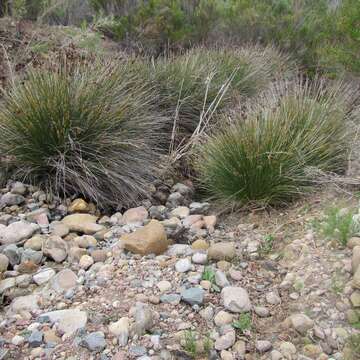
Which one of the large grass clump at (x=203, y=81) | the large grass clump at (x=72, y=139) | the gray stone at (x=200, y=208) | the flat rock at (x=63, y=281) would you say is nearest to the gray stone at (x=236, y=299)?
the flat rock at (x=63, y=281)

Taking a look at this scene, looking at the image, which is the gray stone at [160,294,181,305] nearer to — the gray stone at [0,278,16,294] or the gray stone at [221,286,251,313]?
the gray stone at [221,286,251,313]

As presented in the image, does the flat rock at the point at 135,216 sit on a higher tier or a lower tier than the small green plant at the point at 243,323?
lower

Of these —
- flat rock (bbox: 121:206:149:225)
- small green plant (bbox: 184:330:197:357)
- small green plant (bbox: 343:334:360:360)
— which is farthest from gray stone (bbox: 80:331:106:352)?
flat rock (bbox: 121:206:149:225)

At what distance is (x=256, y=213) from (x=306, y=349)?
155cm

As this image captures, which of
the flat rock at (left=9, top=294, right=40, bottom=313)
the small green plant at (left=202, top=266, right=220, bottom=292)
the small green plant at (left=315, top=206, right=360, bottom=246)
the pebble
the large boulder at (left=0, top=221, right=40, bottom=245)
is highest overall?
the small green plant at (left=315, top=206, right=360, bottom=246)

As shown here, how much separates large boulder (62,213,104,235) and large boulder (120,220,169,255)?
39 centimetres

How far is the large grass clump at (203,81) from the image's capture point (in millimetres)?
5398

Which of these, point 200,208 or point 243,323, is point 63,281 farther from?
point 200,208

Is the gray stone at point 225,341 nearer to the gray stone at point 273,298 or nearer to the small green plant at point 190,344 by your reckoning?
the small green plant at point 190,344

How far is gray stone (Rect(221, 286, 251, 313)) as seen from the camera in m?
2.55

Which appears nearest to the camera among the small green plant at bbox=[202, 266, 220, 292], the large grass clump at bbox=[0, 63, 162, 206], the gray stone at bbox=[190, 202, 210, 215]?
the small green plant at bbox=[202, 266, 220, 292]

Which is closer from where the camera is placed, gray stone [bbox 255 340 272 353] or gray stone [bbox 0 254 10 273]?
gray stone [bbox 255 340 272 353]

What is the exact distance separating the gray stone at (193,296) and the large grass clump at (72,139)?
1.48 metres

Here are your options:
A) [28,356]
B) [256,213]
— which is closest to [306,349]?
[28,356]
